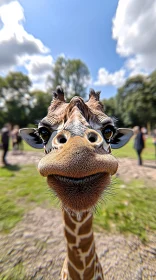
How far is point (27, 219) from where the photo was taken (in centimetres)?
392

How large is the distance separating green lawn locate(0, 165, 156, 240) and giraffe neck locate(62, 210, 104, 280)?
1.13 metres

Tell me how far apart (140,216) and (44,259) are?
248 cm

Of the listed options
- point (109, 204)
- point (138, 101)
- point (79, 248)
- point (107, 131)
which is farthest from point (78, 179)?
point (138, 101)

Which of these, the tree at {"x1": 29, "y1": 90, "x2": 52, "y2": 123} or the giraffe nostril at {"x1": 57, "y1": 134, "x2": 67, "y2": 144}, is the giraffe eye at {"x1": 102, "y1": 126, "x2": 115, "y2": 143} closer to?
the giraffe nostril at {"x1": 57, "y1": 134, "x2": 67, "y2": 144}

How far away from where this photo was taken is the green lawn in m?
3.69

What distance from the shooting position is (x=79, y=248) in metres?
1.72

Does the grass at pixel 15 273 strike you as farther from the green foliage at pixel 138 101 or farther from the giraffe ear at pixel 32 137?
the green foliage at pixel 138 101

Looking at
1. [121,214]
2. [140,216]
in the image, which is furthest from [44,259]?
[140,216]

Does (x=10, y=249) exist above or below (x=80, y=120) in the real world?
below

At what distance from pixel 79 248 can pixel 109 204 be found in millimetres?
3107

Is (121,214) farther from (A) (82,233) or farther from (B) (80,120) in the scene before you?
(B) (80,120)

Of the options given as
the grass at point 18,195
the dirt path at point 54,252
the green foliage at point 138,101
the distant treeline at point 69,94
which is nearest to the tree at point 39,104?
the distant treeline at point 69,94

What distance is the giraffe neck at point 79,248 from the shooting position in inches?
67.2

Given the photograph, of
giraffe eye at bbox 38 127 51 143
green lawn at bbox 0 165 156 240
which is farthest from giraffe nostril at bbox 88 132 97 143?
green lawn at bbox 0 165 156 240
